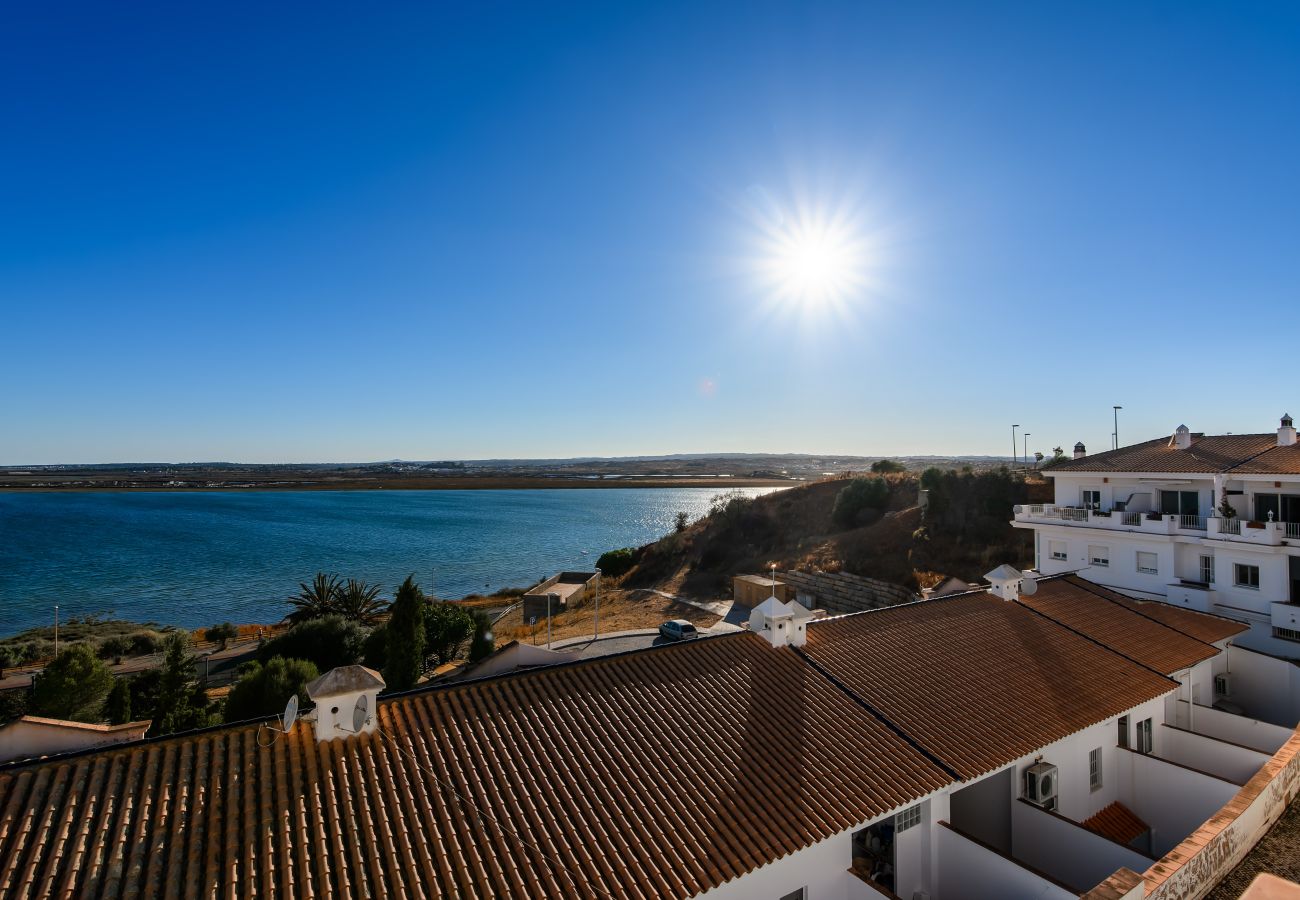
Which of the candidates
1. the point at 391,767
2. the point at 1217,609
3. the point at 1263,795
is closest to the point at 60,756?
the point at 391,767

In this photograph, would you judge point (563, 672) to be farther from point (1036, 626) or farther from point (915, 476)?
point (915, 476)

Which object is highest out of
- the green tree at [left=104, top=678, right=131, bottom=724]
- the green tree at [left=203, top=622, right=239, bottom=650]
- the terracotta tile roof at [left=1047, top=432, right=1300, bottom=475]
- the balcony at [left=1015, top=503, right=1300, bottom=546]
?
the terracotta tile roof at [left=1047, top=432, right=1300, bottom=475]

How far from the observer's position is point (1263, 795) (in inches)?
375

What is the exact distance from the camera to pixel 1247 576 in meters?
20.0

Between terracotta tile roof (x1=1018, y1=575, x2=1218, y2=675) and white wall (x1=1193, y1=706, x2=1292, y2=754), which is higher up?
terracotta tile roof (x1=1018, y1=575, x2=1218, y2=675)

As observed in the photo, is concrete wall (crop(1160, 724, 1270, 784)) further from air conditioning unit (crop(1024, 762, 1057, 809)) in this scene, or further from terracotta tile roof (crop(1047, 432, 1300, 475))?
terracotta tile roof (crop(1047, 432, 1300, 475))

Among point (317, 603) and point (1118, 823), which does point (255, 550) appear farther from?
point (1118, 823)

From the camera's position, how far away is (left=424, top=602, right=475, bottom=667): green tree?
30.5 m

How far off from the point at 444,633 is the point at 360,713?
24029 millimetres

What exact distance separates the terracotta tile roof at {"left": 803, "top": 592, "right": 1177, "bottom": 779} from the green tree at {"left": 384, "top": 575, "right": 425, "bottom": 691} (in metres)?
12.6

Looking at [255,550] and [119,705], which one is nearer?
[119,705]

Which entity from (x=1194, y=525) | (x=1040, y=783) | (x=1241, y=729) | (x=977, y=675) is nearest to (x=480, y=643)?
(x=977, y=675)

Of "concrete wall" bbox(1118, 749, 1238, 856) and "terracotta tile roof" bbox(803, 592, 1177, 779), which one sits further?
"concrete wall" bbox(1118, 749, 1238, 856)

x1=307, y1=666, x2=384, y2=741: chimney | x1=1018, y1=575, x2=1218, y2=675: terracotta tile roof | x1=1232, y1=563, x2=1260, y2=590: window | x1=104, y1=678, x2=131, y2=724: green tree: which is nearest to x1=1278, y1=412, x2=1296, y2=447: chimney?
x1=1232, y1=563, x2=1260, y2=590: window
